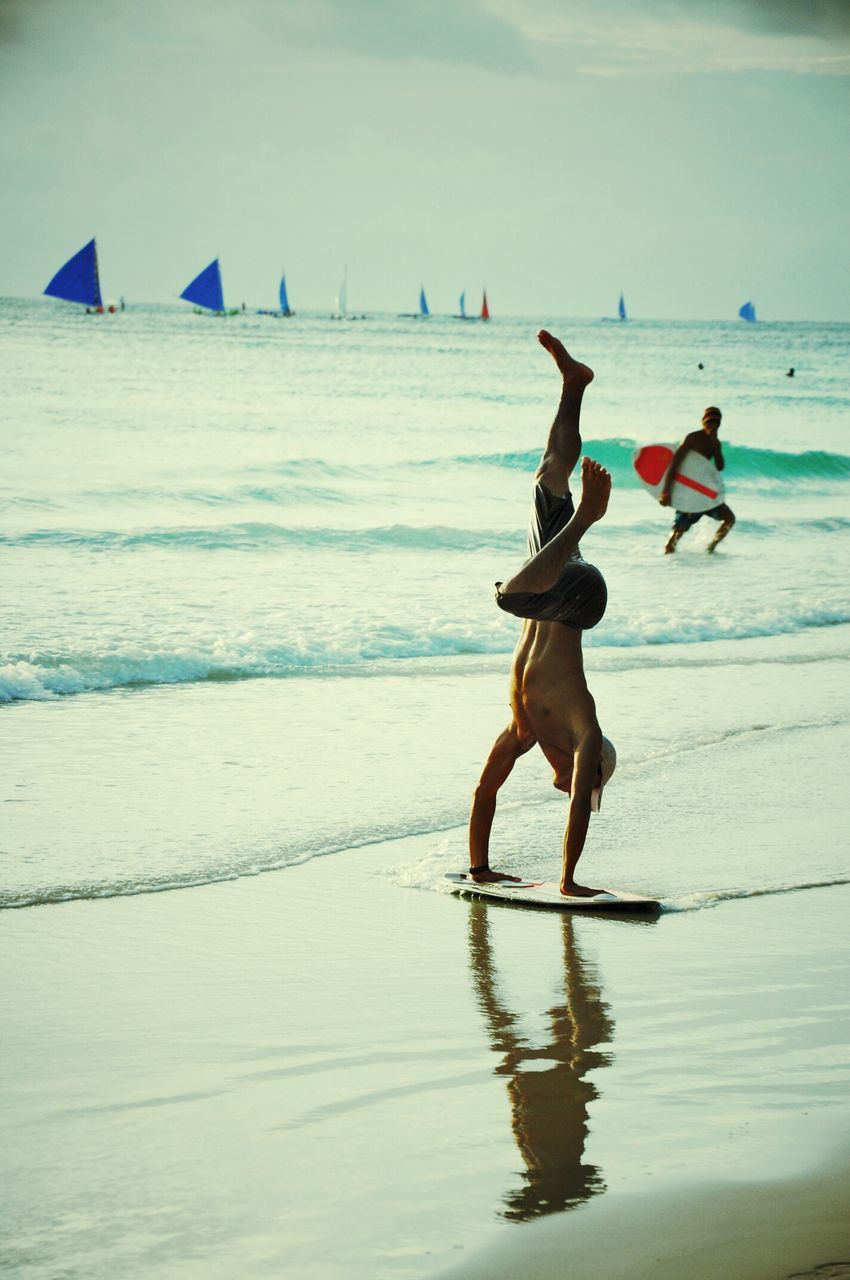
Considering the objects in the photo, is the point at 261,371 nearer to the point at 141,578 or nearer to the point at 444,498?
the point at 444,498

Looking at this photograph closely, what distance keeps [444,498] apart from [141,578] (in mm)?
9190

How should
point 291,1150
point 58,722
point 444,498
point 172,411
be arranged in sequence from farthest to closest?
point 172,411 < point 444,498 < point 58,722 < point 291,1150

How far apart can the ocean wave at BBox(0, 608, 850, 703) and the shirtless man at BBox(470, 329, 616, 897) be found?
404 cm

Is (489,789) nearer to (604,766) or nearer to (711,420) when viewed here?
(604,766)

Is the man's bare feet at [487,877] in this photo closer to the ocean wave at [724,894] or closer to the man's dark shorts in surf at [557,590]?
the ocean wave at [724,894]

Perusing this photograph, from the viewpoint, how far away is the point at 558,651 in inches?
183

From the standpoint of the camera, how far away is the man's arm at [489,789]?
473cm

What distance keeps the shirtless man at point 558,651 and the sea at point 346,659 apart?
465 mm

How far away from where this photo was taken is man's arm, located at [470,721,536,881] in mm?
4727

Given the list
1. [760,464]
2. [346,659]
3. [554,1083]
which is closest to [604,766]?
[554,1083]

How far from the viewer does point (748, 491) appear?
26.1 meters

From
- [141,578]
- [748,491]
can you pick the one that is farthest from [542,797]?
[748,491]

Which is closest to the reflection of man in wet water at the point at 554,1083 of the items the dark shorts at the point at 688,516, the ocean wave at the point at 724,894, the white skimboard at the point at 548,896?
the white skimboard at the point at 548,896

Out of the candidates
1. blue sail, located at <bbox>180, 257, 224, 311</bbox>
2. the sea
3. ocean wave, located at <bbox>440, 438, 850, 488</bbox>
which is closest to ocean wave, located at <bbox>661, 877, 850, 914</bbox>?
the sea
